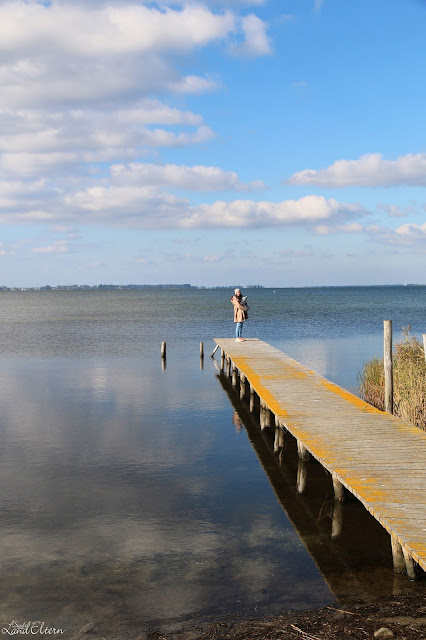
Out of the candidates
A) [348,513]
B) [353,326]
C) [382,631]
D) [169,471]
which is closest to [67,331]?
[353,326]

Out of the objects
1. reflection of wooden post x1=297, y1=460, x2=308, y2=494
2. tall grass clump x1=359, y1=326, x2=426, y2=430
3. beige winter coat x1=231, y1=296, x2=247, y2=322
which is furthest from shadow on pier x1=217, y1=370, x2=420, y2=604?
beige winter coat x1=231, y1=296, x2=247, y2=322

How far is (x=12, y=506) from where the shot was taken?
9.97 m

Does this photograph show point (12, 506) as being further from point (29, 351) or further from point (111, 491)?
point (29, 351)

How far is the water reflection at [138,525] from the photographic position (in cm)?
686

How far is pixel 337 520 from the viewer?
929 cm

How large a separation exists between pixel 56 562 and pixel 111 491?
9.24 ft

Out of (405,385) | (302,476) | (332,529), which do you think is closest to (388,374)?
(405,385)

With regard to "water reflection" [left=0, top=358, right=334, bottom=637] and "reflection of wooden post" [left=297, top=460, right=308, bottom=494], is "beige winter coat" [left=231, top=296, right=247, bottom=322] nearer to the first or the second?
"water reflection" [left=0, top=358, right=334, bottom=637]

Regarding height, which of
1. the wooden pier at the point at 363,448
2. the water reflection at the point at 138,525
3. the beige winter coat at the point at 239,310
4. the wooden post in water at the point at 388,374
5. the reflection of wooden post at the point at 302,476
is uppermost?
the beige winter coat at the point at 239,310

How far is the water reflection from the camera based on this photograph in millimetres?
6855

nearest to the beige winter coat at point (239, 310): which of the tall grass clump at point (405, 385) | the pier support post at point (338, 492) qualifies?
the tall grass clump at point (405, 385)

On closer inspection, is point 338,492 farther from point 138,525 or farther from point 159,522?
point 138,525

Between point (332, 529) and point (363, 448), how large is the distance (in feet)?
4.86

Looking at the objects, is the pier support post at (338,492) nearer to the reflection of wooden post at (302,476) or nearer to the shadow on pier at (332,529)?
the shadow on pier at (332,529)
